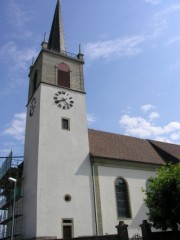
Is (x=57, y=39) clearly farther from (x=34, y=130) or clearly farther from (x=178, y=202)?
(x=178, y=202)

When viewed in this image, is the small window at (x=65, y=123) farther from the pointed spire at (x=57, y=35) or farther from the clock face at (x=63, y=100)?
the pointed spire at (x=57, y=35)

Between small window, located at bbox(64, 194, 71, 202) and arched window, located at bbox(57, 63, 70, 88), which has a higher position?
arched window, located at bbox(57, 63, 70, 88)

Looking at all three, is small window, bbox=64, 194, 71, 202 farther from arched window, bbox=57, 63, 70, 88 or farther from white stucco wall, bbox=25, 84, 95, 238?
arched window, bbox=57, 63, 70, 88

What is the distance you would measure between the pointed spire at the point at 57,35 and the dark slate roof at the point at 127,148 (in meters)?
10.4

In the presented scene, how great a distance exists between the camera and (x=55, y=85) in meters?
28.2

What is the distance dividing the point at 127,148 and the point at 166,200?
41.7ft

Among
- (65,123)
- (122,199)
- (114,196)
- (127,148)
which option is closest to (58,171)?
(65,123)

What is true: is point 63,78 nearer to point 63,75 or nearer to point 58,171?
point 63,75

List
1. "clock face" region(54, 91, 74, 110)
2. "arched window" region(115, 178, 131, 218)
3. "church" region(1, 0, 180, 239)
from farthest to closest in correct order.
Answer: "clock face" region(54, 91, 74, 110) < "arched window" region(115, 178, 131, 218) < "church" region(1, 0, 180, 239)

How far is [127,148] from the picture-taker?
1200 inches

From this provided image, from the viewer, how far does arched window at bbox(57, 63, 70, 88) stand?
2897cm

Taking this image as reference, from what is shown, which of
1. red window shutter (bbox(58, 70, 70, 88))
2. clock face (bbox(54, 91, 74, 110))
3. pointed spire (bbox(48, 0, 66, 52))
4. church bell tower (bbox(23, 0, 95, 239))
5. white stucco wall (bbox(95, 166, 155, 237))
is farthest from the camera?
pointed spire (bbox(48, 0, 66, 52))

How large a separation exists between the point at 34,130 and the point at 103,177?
7.72m

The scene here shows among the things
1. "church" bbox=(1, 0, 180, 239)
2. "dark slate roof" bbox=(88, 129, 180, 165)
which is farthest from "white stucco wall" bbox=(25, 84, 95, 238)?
"dark slate roof" bbox=(88, 129, 180, 165)
